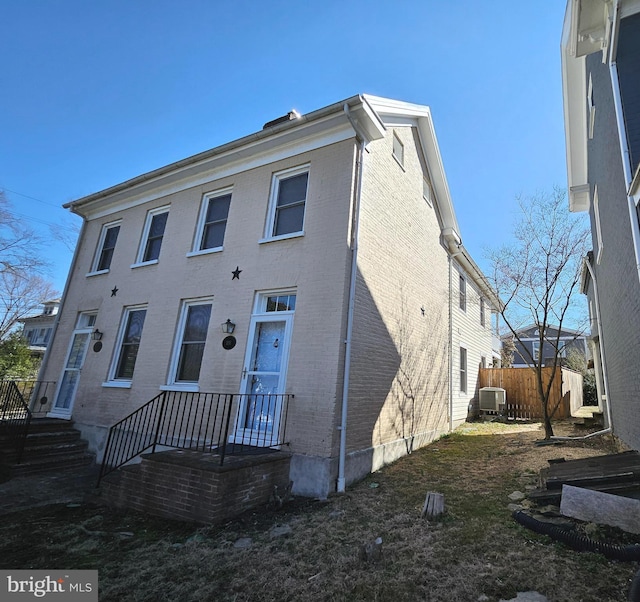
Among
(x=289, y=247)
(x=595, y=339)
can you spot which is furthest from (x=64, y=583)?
(x=595, y=339)

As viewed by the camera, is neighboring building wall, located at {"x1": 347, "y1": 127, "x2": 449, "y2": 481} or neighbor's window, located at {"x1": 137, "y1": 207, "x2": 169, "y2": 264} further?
neighbor's window, located at {"x1": 137, "y1": 207, "x2": 169, "y2": 264}

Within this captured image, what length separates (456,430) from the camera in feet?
35.7

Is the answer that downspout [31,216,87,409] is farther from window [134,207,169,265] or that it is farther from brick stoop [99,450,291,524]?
brick stoop [99,450,291,524]

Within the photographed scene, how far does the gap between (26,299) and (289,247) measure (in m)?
24.5

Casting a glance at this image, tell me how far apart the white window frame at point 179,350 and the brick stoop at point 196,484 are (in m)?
1.95

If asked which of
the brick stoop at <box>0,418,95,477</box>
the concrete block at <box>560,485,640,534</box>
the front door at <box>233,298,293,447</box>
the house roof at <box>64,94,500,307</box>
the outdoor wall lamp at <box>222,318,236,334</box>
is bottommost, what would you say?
the brick stoop at <box>0,418,95,477</box>

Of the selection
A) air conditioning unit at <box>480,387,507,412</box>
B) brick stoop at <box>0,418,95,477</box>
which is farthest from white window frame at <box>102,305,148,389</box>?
air conditioning unit at <box>480,387,507,412</box>

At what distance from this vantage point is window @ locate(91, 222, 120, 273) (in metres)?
10.2

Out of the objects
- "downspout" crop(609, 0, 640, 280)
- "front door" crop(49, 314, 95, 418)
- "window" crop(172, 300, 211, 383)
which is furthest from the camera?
"front door" crop(49, 314, 95, 418)

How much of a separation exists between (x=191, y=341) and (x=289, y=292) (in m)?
2.56

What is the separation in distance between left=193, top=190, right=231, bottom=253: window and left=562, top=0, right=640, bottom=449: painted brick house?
7036mm

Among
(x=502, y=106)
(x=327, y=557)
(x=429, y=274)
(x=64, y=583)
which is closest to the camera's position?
(x=64, y=583)

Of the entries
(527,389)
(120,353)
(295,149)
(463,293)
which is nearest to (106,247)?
(120,353)

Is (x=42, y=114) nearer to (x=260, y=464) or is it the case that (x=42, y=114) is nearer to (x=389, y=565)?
(x=260, y=464)
